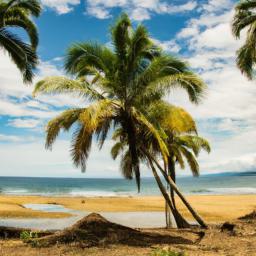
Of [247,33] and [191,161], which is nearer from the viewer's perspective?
[247,33]

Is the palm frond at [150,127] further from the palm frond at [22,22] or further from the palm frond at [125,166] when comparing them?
the palm frond at [125,166]

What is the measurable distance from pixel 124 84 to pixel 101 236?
5.83 meters

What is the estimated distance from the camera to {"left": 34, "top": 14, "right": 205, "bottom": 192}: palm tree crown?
1352cm

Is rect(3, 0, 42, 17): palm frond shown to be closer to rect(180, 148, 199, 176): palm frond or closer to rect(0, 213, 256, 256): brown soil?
rect(0, 213, 256, 256): brown soil

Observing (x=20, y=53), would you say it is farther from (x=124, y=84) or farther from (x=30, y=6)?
(x=124, y=84)

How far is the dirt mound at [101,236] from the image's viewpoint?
38.8 feet

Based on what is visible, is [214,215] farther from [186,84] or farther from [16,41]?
[16,41]

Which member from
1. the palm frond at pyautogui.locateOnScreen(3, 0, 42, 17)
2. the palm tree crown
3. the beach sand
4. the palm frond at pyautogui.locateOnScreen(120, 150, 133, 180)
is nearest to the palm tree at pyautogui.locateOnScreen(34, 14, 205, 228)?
the palm tree crown

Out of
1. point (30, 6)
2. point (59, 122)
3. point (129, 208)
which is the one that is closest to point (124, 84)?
point (59, 122)

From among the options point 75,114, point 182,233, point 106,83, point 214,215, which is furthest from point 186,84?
point 214,215

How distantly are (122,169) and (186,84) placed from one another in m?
8.96

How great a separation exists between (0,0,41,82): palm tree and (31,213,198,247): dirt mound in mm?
7246

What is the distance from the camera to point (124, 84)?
48.4ft

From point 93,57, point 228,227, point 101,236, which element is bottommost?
point 228,227
